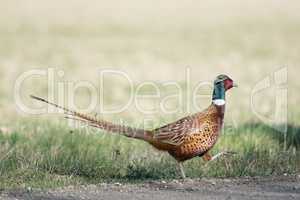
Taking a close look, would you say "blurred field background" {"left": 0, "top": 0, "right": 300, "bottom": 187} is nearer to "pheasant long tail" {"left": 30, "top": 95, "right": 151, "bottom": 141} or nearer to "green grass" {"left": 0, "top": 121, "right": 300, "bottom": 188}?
"green grass" {"left": 0, "top": 121, "right": 300, "bottom": 188}

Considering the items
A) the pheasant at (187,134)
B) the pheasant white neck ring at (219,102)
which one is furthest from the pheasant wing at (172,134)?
the pheasant white neck ring at (219,102)

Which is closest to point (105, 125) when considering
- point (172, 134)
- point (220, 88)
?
point (172, 134)

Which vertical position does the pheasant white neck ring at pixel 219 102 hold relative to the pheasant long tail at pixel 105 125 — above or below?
above

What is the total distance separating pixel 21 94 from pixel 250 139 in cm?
847

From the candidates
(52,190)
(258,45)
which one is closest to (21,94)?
(52,190)

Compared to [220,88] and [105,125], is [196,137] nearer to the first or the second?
[220,88]

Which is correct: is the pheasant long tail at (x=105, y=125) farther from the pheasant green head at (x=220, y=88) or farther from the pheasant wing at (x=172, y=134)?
the pheasant green head at (x=220, y=88)

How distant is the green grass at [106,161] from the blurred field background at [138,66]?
1 cm

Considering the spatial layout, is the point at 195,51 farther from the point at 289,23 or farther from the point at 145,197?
the point at 145,197

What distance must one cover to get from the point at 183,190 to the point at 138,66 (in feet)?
51.5

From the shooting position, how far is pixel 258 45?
27859 millimetres

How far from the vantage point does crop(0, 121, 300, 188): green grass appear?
7.83 metres

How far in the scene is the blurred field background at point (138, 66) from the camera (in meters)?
8.28

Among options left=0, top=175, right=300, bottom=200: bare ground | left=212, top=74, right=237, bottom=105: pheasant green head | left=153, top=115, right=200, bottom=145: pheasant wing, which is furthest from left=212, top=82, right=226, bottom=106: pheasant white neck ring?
left=0, top=175, right=300, bottom=200: bare ground
